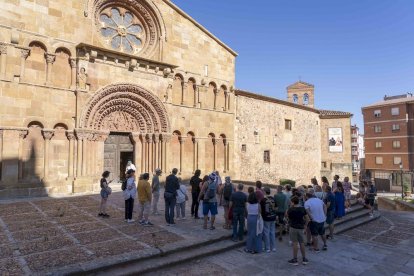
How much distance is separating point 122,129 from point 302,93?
25.7 metres

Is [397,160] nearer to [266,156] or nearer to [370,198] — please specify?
[266,156]

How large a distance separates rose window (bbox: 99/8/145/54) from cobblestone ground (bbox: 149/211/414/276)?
13203 millimetres

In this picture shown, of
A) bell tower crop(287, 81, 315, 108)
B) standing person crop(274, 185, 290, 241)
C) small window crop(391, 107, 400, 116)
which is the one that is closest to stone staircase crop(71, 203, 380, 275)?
standing person crop(274, 185, 290, 241)

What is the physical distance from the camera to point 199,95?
59.6ft

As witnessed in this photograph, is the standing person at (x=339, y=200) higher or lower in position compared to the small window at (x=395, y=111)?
lower

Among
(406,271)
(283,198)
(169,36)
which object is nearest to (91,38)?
(169,36)

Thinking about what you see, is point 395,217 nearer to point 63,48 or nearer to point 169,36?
point 169,36

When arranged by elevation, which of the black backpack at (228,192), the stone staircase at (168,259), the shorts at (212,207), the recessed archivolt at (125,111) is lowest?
the stone staircase at (168,259)

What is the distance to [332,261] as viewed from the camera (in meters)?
7.03

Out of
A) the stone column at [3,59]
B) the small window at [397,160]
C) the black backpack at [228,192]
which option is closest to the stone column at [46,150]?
the stone column at [3,59]

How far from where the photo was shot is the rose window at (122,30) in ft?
49.9

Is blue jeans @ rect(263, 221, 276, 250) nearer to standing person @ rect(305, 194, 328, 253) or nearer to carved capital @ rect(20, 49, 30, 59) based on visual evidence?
standing person @ rect(305, 194, 328, 253)

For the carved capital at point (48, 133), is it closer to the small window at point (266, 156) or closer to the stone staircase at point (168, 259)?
the stone staircase at point (168, 259)

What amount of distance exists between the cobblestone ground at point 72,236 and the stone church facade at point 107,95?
307 centimetres
